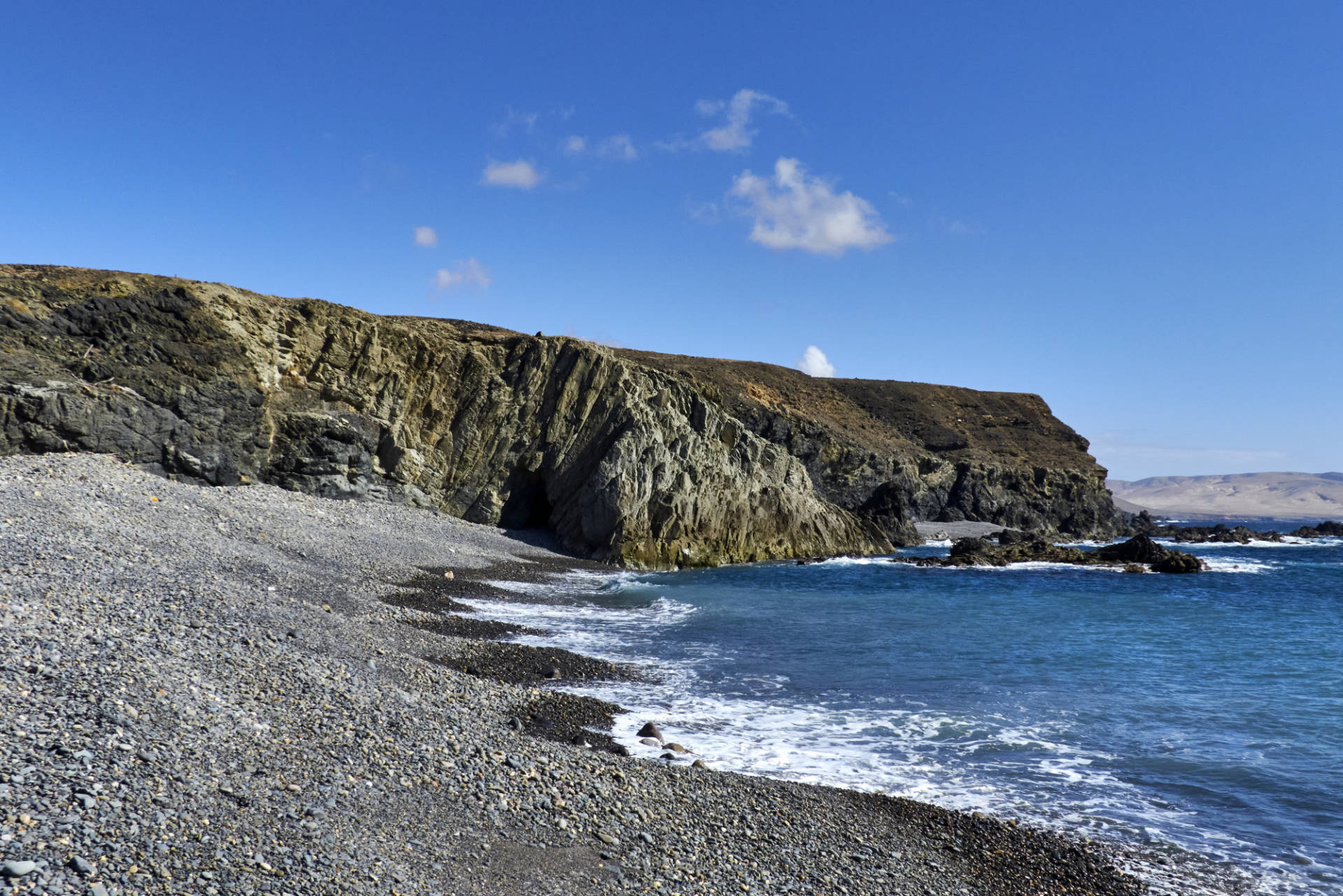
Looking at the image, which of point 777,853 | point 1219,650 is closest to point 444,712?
point 777,853

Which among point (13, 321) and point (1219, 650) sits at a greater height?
point (13, 321)

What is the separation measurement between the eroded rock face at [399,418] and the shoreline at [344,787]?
1442 cm

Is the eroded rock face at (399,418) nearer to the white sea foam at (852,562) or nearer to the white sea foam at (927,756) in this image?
the white sea foam at (852,562)

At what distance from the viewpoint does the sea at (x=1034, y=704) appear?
8852 millimetres

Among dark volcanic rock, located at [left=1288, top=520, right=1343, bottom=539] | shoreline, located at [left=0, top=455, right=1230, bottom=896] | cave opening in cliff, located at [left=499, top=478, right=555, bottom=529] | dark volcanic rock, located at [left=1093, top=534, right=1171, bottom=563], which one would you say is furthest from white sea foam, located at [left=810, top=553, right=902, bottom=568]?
dark volcanic rock, located at [left=1288, top=520, right=1343, bottom=539]

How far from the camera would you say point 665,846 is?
6961mm

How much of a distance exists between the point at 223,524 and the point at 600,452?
18.5 m

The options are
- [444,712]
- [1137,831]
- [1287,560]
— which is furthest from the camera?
[1287,560]

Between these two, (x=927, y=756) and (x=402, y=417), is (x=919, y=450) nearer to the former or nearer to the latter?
(x=402, y=417)

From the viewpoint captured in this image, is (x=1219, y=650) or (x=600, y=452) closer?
(x=1219, y=650)

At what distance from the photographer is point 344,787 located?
6746 mm

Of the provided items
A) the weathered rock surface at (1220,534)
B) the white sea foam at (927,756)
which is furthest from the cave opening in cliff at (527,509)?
the weathered rock surface at (1220,534)

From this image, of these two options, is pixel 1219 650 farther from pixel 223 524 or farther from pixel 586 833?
pixel 223 524

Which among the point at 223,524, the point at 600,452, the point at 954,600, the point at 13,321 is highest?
the point at 13,321
